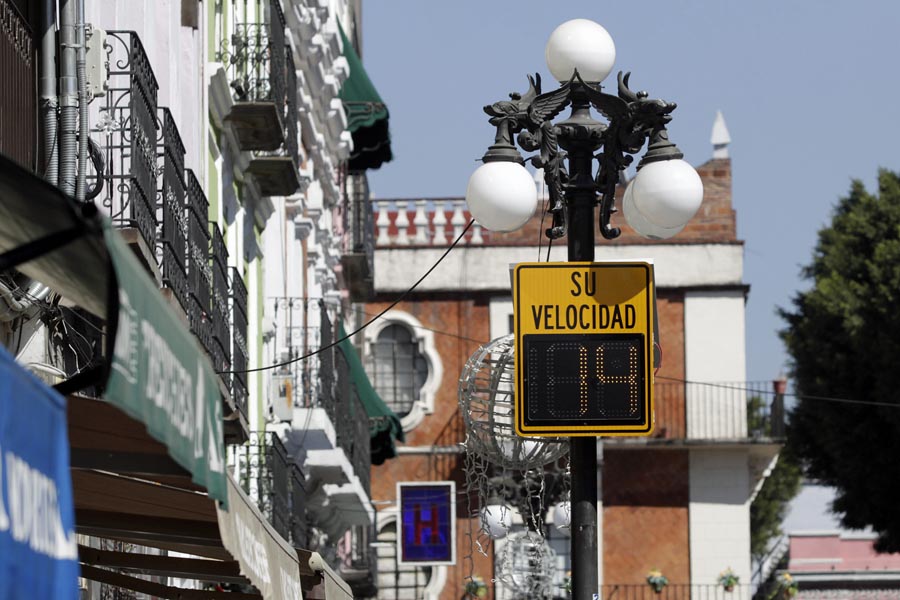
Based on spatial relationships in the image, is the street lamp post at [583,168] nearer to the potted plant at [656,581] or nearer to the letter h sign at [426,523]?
the letter h sign at [426,523]

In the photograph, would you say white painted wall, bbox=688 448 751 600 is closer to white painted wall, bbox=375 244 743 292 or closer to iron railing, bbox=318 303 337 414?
white painted wall, bbox=375 244 743 292

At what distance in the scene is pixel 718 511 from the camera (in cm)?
4553

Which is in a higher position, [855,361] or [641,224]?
[855,361]

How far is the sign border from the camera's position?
33.8 ft

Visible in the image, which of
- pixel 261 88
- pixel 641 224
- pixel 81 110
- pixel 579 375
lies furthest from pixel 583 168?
pixel 261 88

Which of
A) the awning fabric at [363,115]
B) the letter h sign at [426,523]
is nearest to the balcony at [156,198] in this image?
the awning fabric at [363,115]

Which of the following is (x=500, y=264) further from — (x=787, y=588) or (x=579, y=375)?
(x=579, y=375)

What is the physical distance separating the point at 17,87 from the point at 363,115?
2342 centimetres

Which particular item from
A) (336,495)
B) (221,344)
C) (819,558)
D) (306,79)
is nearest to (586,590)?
(221,344)

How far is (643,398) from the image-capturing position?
410 inches

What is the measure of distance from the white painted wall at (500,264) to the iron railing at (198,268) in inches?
1168

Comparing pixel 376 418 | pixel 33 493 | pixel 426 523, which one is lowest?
pixel 33 493

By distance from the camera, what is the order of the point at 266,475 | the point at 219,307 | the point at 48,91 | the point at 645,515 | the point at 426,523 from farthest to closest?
the point at 645,515
the point at 426,523
the point at 266,475
the point at 219,307
the point at 48,91

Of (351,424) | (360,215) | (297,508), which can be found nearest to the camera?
(297,508)
